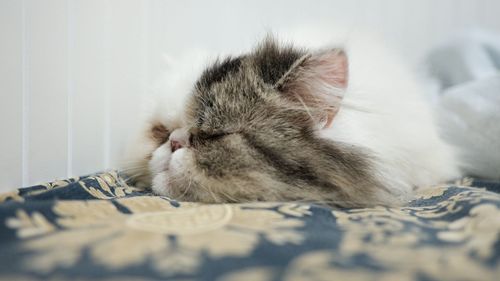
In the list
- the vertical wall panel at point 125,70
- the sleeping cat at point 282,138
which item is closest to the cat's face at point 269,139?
the sleeping cat at point 282,138

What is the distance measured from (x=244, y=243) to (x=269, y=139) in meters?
0.31

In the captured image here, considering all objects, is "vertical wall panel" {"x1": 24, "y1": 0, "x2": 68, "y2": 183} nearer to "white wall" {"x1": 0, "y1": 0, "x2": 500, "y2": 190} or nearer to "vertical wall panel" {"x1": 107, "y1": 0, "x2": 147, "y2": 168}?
"white wall" {"x1": 0, "y1": 0, "x2": 500, "y2": 190}

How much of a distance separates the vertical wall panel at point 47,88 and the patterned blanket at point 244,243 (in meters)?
0.28

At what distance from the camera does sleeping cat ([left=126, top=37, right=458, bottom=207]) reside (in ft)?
2.49

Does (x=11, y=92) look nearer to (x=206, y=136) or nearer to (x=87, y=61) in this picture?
(x=87, y=61)

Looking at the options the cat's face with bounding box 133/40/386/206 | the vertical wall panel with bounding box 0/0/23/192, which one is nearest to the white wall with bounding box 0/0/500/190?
the vertical wall panel with bounding box 0/0/23/192

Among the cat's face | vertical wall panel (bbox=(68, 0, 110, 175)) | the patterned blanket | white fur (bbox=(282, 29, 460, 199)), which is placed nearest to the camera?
the patterned blanket

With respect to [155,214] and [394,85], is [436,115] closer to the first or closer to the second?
[394,85]

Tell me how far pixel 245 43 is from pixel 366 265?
1154 millimetres

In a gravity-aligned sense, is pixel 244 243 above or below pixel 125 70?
below

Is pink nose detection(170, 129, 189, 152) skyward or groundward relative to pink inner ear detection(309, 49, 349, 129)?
groundward

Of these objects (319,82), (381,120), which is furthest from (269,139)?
(381,120)

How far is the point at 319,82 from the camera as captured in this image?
2.68 feet

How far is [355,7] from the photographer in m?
1.90
